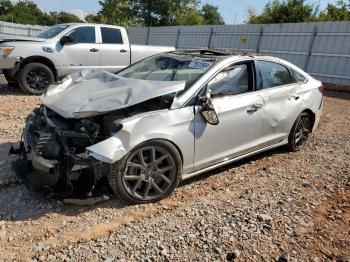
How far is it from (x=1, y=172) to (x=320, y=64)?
12.3m

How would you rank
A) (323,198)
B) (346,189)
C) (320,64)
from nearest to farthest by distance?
(323,198)
(346,189)
(320,64)

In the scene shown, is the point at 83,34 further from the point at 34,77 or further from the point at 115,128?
the point at 115,128

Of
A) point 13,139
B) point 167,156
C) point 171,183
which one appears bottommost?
point 13,139

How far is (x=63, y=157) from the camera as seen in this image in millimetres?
3385

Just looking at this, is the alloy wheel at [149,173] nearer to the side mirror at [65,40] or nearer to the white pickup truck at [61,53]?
the white pickup truck at [61,53]

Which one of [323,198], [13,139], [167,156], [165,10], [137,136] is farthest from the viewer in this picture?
[165,10]

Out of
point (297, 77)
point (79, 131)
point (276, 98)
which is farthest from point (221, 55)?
point (79, 131)

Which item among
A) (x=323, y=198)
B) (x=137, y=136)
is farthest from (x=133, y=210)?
(x=323, y=198)

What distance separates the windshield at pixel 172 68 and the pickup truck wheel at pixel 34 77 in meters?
4.44

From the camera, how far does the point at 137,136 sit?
3420 millimetres

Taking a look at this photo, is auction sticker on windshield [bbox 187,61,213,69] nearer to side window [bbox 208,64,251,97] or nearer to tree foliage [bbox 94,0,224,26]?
side window [bbox 208,64,251,97]

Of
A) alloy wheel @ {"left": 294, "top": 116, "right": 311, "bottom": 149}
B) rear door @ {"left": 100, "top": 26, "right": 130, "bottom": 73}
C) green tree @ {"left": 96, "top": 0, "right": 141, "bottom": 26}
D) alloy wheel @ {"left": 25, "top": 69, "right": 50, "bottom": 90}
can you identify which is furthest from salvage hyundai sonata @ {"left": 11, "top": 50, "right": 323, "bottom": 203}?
green tree @ {"left": 96, "top": 0, "right": 141, "bottom": 26}

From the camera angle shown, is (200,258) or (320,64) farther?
(320,64)

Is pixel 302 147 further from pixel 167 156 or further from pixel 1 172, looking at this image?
pixel 1 172
